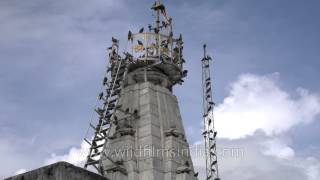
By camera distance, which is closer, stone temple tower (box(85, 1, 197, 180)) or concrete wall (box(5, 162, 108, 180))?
concrete wall (box(5, 162, 108, 180))

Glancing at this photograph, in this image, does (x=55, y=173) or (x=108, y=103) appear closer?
(x=55, y=173)

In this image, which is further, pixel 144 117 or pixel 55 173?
pixel 144 117

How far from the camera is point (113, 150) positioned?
49031mm

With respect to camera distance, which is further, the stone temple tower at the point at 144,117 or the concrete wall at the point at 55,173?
the stone temple tower at the point at 144,117

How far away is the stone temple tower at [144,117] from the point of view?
47000mm

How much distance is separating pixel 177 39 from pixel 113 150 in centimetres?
1637

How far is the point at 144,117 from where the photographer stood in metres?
50.5

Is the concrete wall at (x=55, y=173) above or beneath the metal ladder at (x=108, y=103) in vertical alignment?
beneath

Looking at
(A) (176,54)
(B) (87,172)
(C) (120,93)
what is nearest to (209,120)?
(A) (176,54)

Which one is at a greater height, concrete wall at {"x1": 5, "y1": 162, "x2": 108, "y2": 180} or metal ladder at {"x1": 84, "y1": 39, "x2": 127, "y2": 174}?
metal ladder at {"x1": 84, "y1": 39, "x2": 127, "y2": 174}

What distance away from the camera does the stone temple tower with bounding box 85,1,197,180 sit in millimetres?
47000

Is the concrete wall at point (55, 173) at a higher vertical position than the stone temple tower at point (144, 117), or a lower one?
lower

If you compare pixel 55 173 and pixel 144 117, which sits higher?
pixel 144 117

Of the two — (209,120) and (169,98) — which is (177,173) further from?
(209,120)
